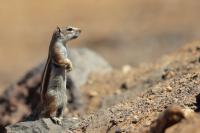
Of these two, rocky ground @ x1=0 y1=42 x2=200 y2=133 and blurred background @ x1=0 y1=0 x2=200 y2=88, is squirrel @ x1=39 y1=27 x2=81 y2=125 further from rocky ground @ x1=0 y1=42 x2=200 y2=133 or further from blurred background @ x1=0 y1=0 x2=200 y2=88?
blurred background @ x1=0 y1=0 x2=200 y2=88

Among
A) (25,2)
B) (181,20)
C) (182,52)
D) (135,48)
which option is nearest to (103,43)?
(135,48)

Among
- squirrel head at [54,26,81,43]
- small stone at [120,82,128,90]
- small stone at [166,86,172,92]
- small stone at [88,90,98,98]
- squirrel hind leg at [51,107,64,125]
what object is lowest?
squirrel hind leg at [51,107,64,125]

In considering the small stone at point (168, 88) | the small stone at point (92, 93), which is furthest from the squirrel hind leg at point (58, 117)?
the small stone at point (92, 93)

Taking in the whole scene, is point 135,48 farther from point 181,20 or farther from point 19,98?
point 19,98

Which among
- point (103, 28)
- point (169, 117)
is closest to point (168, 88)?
point (169, 117)

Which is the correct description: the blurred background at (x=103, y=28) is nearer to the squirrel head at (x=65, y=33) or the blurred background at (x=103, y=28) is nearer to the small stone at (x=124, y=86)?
the small stone at (x=124, y=86)

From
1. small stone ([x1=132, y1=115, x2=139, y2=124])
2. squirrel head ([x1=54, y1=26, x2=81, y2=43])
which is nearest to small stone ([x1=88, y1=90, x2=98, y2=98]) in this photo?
squirrel head ([x1=54, y1=26, x2=81, y2=43])
